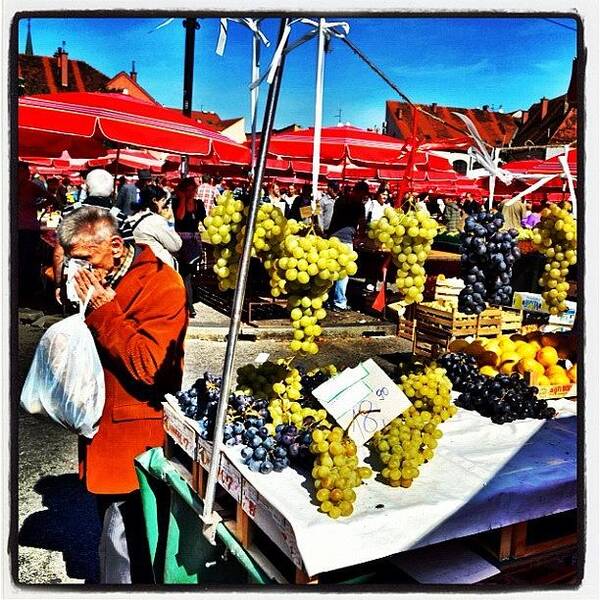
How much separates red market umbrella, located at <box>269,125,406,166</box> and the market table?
17.9 feet

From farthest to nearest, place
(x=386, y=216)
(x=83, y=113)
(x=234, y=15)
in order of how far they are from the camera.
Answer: (x=83, y=113), (x=386, y=216), (x=234, y=15)

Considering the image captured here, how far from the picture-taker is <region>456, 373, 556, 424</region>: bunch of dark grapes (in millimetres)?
2781

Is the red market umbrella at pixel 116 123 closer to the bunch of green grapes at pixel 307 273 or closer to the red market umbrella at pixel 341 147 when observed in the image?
the red market umbrella at pixel 341 147

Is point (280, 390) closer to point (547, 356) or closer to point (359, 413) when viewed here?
point (359, 413)

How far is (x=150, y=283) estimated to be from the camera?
2838mm

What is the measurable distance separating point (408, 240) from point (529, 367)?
119 cm

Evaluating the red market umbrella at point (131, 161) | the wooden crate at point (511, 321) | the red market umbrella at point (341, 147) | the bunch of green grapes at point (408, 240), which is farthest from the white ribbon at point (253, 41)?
the red market umbrella at point (131, 161)

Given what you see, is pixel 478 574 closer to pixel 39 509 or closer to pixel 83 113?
pixel 39 509

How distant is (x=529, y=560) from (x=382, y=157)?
616 centimetres

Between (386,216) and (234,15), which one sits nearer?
(234,15)

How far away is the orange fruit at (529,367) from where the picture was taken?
333 centimetres

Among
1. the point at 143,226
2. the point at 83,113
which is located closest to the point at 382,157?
the point at 83,113

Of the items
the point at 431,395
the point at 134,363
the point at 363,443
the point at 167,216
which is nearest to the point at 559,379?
the point at 431,395

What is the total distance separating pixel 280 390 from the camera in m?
2.62
